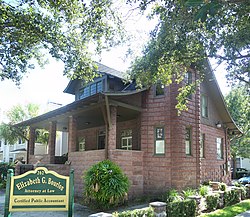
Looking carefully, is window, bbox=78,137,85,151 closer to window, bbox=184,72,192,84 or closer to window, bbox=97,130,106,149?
window, bbox=97,130,106,149

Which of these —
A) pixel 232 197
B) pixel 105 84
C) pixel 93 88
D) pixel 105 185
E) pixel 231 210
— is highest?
pixel 93 88

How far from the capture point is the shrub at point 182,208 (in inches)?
315

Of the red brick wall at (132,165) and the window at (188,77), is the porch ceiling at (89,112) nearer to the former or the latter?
the red brick wall at (132,165)

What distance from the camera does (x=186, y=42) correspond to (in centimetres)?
994

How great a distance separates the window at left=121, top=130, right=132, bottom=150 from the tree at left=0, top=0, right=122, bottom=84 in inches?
200

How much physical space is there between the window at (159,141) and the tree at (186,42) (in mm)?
1731

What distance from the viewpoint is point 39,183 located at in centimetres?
578

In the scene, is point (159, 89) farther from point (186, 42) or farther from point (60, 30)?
point (60, 30)

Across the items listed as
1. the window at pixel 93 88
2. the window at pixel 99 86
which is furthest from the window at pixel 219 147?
the window at pixel 93 88

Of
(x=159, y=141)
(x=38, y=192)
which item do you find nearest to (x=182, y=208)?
(x=38, y=192)

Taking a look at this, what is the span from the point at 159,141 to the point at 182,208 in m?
4.84

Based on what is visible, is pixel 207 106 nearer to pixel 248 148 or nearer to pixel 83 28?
pixel 83 28

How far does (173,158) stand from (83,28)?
7029mm

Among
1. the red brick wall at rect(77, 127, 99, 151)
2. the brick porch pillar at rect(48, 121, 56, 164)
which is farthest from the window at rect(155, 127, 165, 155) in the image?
the brick porch pillar at rect(48, 121, 56, 164)
